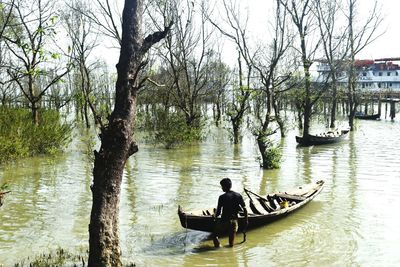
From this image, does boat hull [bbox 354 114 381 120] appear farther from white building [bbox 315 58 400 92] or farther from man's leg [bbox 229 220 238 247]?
man's leg [bbox 229 220 238 247]

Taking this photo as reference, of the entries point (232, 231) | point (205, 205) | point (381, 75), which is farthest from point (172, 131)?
point (381, 75)

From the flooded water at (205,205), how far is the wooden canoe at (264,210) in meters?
0.29

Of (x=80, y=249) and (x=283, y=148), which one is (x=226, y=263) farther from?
(x=283, y=148)

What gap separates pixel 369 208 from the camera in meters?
12.1

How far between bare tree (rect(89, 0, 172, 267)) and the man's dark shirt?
2.49 meters

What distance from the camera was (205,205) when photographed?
12461mm

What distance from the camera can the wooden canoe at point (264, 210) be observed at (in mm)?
8750

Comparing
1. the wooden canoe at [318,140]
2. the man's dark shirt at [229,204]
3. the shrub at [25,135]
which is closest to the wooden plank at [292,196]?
the man's dark shirt at [229,204]

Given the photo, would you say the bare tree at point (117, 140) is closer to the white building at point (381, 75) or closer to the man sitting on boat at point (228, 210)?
the man sitting on boat at point (228, 210)

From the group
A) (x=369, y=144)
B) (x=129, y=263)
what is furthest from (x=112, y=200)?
(x=369, y=144)

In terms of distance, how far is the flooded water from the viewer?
8.58 metres

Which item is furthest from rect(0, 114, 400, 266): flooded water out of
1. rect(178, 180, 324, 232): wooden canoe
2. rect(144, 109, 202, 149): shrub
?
rect(144, 109, 202, 149): shrub

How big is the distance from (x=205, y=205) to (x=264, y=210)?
230cm

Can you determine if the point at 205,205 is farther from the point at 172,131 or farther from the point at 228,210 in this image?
the point at 172,131
